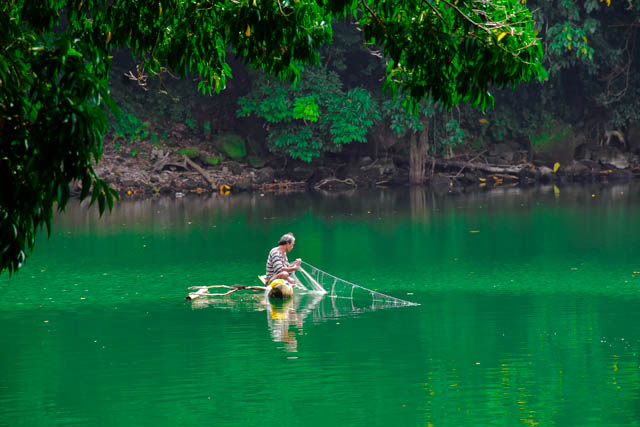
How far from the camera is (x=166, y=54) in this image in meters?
8.50

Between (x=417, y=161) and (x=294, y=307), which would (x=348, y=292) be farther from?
(x=417, y=161)

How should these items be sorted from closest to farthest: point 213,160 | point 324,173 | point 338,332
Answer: point 338,332 → point 213,160 → point 324,173

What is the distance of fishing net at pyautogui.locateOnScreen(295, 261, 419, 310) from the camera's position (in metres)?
13.8

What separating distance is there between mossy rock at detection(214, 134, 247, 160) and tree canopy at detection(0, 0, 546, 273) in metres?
28.5

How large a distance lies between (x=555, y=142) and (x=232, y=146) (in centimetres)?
1180

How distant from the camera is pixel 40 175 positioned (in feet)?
18.0

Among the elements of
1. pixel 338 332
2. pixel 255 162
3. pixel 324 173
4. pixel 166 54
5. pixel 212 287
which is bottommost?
pixel 338 332

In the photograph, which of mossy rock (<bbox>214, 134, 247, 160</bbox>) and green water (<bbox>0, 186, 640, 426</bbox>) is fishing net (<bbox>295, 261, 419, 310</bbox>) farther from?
mossy rock (<bbox>214, 134, 247, 160</bbox>)

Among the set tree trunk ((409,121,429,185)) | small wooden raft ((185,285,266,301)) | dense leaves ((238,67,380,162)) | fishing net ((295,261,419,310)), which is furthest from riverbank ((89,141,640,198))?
small wooden raft ((185,285,266,301))

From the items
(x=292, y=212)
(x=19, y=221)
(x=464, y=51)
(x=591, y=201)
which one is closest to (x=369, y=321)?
(x=464, y=51)

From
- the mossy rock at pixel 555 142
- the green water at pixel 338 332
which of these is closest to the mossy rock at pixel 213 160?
the mossy rock at pixel 555 142

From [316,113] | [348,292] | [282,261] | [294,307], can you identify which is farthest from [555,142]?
[294,307]

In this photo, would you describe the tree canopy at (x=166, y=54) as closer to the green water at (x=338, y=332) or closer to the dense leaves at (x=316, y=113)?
the green water at (x=338, y=332)

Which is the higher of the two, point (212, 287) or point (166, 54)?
point (166, 54)
